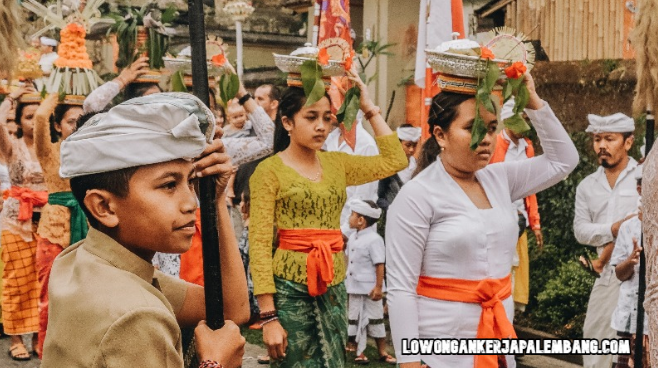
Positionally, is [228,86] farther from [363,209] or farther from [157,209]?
[363,209]

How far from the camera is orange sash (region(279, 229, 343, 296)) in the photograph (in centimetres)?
491

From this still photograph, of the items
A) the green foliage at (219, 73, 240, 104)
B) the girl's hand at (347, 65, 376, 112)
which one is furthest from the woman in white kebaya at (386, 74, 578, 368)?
the girl's hand at (347, 65, 376, 112)

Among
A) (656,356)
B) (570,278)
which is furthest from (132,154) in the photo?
(570,278)

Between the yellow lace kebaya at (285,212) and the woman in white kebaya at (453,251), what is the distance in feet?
3.29

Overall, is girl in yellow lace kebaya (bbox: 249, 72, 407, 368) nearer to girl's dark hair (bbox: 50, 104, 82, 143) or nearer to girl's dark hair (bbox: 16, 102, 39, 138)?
girl's dark hair (bbox: 50, 104, 82, 143)

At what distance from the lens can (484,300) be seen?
390 centimetres

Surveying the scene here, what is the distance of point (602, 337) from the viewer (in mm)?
6598

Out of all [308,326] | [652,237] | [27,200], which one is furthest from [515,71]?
[27,200]

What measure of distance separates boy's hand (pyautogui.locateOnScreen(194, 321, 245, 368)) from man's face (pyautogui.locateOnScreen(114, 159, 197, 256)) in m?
0.26

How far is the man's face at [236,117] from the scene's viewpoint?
816 centimetres

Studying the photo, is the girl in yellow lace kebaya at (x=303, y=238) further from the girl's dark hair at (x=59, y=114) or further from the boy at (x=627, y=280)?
the girl's dark hair at (x=59, y=114)

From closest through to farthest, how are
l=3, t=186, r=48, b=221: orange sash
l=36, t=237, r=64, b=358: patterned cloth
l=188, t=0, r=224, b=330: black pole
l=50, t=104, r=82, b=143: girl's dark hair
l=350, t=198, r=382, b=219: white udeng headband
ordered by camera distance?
l=188, t=0, r=224, b=330: black pole
l=50, t=104, r=82, b=143: girl's dark hair
l=36, t=237, r=64, b=358: patterned cloth
l=3, t=186, r=48, b=221: orange sash
l=350, t=198, r=382, b=219: white udeng headband

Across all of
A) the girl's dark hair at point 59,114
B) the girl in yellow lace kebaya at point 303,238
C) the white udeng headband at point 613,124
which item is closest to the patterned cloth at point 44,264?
the girl's dark hair at point 59,114

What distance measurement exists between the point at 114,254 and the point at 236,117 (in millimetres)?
5903
